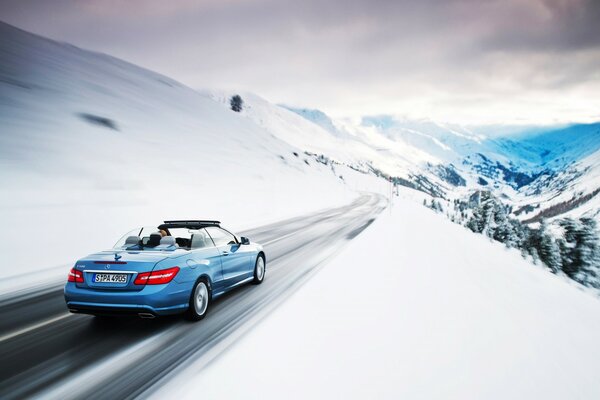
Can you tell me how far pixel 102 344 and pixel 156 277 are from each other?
1.06m

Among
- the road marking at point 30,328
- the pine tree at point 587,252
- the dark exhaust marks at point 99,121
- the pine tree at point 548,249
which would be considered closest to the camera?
the road marking at point 30,328

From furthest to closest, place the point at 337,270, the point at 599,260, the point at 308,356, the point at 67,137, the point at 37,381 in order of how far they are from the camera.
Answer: the point at 599,260 < the point at 67,137 < the point at 337,270 < the point at 308,356 < the point at 37,381

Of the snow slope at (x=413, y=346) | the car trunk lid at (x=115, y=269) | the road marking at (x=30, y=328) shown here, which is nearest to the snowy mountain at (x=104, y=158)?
the road marking at (x=30, y=328)

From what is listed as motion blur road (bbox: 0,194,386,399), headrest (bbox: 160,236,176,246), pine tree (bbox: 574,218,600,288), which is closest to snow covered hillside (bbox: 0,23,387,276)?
motion blur road (bbox: 0,194,386,399)

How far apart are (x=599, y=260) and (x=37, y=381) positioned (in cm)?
4420

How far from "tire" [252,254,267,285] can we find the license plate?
3.16 m

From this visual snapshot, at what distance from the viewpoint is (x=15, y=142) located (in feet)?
51.0

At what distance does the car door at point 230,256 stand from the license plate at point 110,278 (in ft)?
5.91

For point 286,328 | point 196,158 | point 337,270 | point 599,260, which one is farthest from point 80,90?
point 599,260

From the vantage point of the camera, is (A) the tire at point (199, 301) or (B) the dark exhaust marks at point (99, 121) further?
(B) the dark exhaust marks at point (99, 121)

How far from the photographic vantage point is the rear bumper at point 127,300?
A: 14.8 ft

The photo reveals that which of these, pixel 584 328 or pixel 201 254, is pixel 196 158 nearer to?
pixel 201 254

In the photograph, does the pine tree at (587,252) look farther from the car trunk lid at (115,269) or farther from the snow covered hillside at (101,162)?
the car trunk lid at (115,269)

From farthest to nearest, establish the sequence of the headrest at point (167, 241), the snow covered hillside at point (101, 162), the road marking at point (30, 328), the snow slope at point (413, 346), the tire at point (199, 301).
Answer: the snow covered hillside at point (101, 162)
the headrest at point (167, 241)
the tire at point (199, 301)
the road marking at point (30, 328)
the snow slope at point (413, 346)
